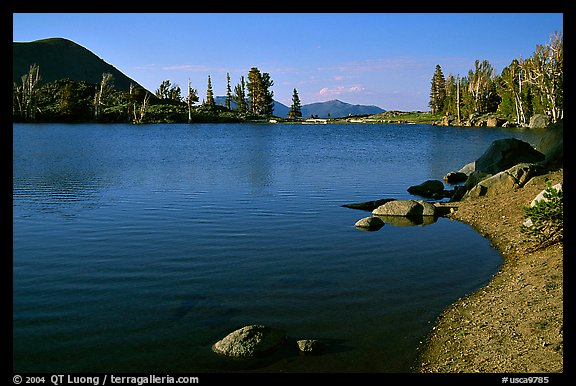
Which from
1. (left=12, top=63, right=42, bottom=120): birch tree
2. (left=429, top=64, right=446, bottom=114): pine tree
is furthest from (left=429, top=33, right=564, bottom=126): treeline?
(left=12, top=63, right=42, bottom=120): birch tree

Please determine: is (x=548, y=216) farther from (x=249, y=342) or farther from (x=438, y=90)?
(x=438, y=90)

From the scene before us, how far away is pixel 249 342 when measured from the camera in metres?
9.35

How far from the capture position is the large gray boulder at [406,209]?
21.8m

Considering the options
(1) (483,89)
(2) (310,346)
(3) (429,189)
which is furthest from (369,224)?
(1) (483,89)

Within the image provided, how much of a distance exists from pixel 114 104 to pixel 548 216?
6129 inches

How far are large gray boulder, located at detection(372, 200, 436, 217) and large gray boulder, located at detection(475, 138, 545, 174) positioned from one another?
7347 millimetres

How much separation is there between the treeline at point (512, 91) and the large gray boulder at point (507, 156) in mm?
55359

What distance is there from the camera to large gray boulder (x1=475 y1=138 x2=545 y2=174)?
90.1 ft

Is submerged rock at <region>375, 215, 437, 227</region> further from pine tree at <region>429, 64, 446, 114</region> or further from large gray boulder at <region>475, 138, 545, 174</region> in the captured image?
pine tree at <region>429, 64, 446, 114</region>

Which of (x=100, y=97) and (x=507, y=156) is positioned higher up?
(x=100, y=97)

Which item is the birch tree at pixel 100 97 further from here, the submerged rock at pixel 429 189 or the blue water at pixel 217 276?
the submerged rock at pixel 429 189

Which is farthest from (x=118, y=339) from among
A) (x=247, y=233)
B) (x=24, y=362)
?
(x=247, y=233)

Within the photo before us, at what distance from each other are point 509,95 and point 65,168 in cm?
10296

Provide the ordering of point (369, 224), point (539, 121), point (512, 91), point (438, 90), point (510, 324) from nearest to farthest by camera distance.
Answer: point (510, 324) < point (369, 224) < point (539, 121) < point (512, 91) < point (438, 90)
